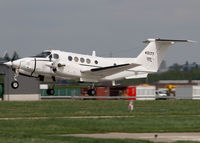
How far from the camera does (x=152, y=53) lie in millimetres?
54781

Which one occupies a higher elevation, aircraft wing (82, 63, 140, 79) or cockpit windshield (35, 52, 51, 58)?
cockpit windshield (35, 52, 51, 58)

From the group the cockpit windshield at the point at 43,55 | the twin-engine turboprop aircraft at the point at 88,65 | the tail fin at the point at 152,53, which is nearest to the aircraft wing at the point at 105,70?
the twin-engine turboprop aircraft at the point at 88,65

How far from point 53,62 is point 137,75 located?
10.5m

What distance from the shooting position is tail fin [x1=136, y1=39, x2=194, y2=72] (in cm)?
A: 5425

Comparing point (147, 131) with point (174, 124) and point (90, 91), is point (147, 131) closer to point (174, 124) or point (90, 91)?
point (174, 124)

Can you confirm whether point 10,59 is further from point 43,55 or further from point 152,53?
point 152,53

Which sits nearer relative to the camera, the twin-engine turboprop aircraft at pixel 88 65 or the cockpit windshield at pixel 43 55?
the twin-engine turboprop aircraft at pixel 88 65

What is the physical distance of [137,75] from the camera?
2092 inches

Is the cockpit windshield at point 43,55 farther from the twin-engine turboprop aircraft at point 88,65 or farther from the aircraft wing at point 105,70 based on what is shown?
the aircraft wing at point 105,70

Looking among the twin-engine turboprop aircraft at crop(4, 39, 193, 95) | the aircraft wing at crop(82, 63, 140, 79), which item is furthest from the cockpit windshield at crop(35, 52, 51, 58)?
the aircraft wing at crop(82, 63, 140, 79)

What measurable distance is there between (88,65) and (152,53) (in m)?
8.83

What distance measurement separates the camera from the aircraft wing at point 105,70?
48656 mm

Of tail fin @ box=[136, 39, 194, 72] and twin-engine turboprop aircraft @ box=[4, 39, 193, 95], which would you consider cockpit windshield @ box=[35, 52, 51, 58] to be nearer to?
twin-engine turboprop aircraft @ box=[4, 39, 193, 95]

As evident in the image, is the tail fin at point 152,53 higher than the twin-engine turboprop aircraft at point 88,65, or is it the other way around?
the tail fin at point 152,53
